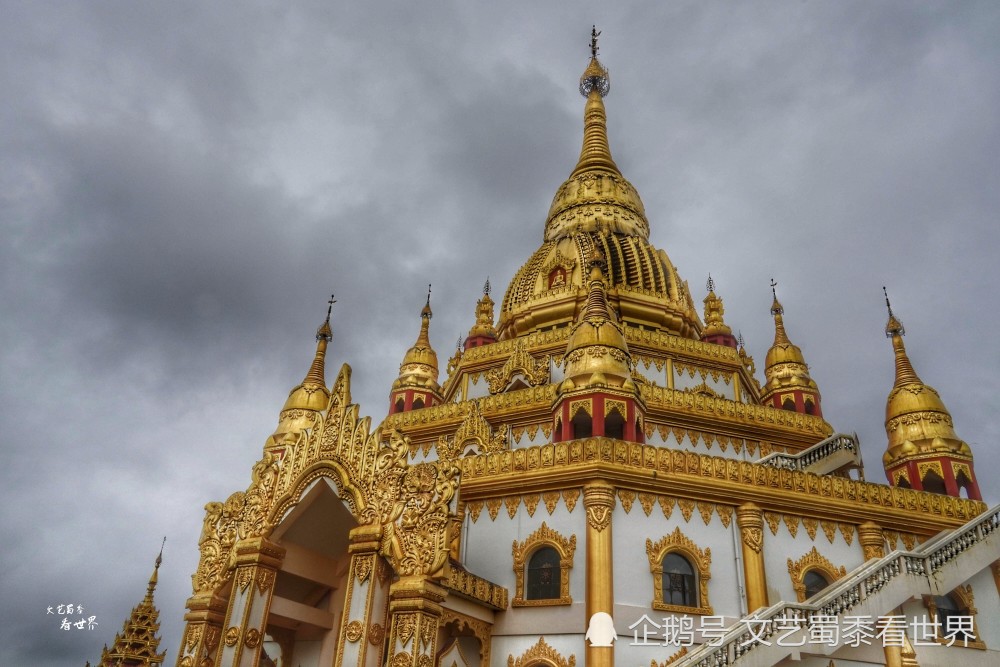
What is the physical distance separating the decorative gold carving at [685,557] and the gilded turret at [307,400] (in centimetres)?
1643

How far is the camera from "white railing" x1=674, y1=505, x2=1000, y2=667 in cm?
1527

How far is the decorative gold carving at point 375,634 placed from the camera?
14797 millimetres

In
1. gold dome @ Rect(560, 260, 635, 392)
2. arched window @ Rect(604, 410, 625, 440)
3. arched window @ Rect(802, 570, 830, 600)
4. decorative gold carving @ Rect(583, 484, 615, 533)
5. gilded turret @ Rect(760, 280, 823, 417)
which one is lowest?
arched window @ Rect(802, 570, 830, 600)

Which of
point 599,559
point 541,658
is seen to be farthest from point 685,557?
point 541,658

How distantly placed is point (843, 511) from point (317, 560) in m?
12.9

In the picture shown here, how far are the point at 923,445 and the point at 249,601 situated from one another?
2141 centimetres

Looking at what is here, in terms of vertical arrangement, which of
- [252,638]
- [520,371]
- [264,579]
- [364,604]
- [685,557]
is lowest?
[252,638]

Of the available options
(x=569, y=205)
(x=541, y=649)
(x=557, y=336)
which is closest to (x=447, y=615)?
(x=541, y=649)

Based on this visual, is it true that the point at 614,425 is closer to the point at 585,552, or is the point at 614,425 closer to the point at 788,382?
the point at 585,552

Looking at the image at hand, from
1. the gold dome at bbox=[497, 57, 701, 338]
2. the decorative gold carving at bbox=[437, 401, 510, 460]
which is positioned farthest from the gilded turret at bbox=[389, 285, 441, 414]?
the decorative gold carving at bbox=[437, 401, 510, 460]

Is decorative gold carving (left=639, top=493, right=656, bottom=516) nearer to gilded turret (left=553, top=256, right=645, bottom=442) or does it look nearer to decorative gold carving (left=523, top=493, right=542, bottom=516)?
gilded turret (left=553, top=256, right=645, bottom=442)

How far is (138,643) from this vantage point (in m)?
26.4

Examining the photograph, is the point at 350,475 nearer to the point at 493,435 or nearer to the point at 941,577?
the point at 493,435

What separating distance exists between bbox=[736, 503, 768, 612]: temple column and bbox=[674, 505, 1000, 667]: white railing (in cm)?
163
